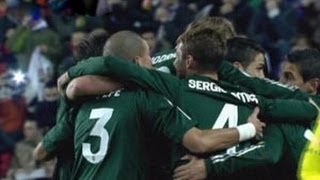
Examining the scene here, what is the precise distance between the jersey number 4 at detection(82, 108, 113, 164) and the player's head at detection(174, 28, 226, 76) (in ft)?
1.37

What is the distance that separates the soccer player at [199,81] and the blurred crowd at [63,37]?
17.7ft

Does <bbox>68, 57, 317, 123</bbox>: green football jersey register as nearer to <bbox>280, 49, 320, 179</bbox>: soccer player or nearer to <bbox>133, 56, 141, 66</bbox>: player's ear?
<bbox>133, 56, 141, 66</bbox>: player's ear

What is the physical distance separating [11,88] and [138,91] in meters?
6.83

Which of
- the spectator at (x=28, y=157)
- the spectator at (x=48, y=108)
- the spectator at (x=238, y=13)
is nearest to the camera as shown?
the spectator at (x=28, y=157)

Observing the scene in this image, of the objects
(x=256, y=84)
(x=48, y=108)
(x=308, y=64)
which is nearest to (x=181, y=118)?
(x=256, y=84)

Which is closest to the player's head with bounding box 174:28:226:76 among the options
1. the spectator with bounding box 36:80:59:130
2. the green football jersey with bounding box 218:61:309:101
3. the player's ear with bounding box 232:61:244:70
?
the green football jersey with bounding box 218:61:309:101

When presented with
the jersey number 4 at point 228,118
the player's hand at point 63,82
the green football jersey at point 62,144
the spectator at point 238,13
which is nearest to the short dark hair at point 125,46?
the player's hand at point 63,82

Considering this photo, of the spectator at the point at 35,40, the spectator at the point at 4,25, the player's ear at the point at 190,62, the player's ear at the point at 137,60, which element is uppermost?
the spectator at the point at 4,25

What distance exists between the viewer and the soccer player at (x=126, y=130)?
16.2 feet

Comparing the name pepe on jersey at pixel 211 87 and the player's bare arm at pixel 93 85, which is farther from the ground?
the player's bare arm at pixel 93 85

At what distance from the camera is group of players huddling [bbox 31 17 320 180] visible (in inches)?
196

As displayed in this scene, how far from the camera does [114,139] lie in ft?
16.4

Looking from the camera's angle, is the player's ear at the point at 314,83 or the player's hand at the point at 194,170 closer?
the player's hand at the point at 194,170

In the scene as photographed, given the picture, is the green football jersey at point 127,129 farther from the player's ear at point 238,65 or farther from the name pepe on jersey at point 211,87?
the player's ear at point 238,65
